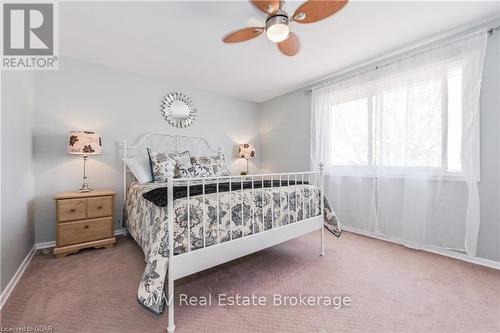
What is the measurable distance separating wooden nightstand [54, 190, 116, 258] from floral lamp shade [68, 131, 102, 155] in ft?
1.50

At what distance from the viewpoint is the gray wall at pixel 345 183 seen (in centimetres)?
198

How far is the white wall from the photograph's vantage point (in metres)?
2.52

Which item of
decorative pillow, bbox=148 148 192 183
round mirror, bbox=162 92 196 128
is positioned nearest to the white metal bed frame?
decorative pillow, bbox=148 148 192 183

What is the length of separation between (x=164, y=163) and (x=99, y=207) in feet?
2.74

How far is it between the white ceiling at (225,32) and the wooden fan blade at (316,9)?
1.33ft

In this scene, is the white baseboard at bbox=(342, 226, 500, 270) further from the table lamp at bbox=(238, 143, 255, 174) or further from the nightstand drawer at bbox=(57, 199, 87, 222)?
the nightstand drawer at bbox=(57, 199, 87, 222)

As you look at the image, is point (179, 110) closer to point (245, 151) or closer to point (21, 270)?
point (245, 151)

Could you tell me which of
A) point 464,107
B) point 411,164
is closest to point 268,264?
point 411,164

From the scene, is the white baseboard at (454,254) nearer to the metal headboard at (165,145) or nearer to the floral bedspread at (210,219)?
the floral bedspread at (210,219)

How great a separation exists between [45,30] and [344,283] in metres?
3.53

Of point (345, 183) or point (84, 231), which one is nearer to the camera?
point (84, 231)

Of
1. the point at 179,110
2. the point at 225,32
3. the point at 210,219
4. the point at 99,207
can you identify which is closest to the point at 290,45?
the point at 225,32

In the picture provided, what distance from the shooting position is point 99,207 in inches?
94.1

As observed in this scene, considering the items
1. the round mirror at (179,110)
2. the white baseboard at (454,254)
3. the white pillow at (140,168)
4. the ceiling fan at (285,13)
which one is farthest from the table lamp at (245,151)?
the ceiling fan at (285,13)
